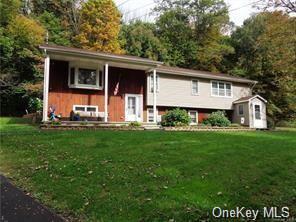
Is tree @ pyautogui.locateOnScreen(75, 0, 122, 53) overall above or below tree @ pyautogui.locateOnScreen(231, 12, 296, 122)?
above

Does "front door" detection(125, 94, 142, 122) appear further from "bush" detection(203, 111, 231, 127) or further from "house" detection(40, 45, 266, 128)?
"bush" detection(203, 111, 231, 127)

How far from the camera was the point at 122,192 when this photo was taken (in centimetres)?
585

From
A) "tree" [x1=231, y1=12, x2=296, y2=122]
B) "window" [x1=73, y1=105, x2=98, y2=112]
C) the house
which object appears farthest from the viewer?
"tree" [x1=231, y1=12, x2=296, y2=122]

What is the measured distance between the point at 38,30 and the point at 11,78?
19.2ft

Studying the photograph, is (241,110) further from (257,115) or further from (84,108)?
(84,108)

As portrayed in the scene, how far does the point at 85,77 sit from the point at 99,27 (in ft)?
54.3

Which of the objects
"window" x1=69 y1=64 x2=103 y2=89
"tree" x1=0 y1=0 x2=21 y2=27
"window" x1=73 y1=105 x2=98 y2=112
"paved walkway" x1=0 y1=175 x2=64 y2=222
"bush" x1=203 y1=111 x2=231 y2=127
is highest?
"tree" x1=0 y1=0 x2=21 y2=27

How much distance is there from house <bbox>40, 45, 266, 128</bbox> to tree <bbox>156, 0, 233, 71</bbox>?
1341 centimetres

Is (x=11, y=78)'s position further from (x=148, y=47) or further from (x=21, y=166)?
(x=21, y=166)

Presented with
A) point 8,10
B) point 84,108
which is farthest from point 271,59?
point 8,10

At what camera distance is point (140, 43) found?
36844 mm

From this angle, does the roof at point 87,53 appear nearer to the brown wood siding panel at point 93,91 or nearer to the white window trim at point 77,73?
the white window trim at point 77,73

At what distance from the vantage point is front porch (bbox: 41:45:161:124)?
19.4 meters

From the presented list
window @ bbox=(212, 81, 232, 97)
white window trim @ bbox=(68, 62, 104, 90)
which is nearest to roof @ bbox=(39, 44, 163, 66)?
white window trim @ bbox=(68, 62, 104, 90)
